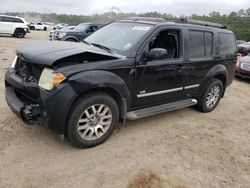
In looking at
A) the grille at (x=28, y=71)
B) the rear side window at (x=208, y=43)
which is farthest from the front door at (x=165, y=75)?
the grille at (x=28, y=71)

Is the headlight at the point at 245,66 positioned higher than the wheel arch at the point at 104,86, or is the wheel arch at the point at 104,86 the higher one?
the wheel arch at the point at 104,86

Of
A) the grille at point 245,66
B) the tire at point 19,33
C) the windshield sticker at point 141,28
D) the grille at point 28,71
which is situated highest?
the windshield sticker at point 141,28

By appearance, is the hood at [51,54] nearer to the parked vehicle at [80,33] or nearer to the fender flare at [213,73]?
the fender flare at [213,73]

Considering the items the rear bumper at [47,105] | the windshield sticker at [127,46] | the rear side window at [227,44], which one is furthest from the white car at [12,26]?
the rear bumper at [47,105]

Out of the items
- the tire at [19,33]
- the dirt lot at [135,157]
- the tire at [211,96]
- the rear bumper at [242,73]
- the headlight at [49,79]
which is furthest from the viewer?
the tire at [19,33]

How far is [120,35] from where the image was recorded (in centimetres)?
474

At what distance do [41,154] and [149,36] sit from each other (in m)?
2.39

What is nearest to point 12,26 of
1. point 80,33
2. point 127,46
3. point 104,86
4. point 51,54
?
point 80,33

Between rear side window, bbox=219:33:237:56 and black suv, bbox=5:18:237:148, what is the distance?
0.14 metres

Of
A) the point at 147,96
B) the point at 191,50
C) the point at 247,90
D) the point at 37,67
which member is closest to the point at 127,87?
the point at 147,96

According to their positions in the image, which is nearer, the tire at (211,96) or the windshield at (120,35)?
the windshield at (120,35)

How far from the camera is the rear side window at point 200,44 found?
5.12m

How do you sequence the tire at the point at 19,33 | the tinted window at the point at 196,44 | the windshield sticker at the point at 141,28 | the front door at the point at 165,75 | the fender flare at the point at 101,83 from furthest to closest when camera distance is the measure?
the tire at the point at 19,33
the tinted window at the point at 196,44
the windshield sticker at the point at 141,28
the front door at the point at 165,75
the fender flare at the point at 101,83

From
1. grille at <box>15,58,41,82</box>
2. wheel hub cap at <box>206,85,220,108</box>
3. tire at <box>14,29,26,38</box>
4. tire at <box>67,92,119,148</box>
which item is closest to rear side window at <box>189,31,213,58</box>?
wheel hub cap at <box>206,85,220,108</box>
